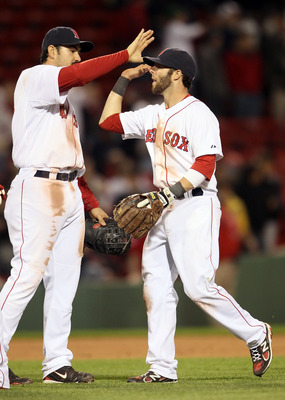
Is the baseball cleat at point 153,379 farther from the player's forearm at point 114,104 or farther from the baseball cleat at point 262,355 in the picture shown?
the player's forearm at point 114,104

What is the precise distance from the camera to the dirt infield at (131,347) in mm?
8148

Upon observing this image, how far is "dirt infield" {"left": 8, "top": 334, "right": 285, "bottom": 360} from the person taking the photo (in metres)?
8.15

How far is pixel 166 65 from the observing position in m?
5.70

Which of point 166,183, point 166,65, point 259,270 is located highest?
point 166,65

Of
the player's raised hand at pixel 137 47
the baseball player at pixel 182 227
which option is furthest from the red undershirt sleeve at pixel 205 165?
the player's raised hand at pixel 137 47

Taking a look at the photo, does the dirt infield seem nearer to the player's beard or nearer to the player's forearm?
the player's forearm

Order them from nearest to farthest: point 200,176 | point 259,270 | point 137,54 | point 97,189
Result: 1. point 200,176
2. point 137,54
3. point 259,270
4. point 97,189

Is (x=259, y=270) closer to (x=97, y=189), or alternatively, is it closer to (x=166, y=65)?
(x=97, y=189)

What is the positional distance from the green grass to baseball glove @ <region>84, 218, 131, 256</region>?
90 cm

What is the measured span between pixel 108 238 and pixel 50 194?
536 mm

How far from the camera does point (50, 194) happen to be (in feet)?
18.3

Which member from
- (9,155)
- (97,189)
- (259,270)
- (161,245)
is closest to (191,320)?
(259,270)

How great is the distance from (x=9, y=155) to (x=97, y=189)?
1501 mm

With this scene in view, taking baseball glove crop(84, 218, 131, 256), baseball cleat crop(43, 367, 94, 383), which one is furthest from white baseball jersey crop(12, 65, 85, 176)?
baseball cleat crop(43, 367, 94, 383)
